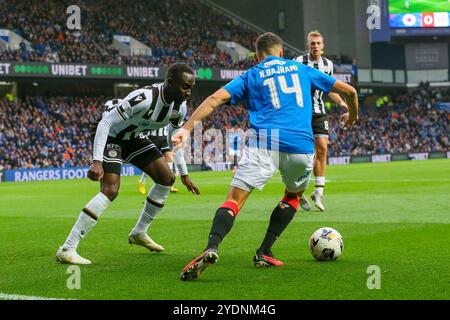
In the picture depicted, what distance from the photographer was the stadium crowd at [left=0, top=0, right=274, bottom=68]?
44.2 metres

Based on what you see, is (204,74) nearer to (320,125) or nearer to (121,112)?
(320,125)

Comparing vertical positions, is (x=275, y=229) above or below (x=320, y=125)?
below

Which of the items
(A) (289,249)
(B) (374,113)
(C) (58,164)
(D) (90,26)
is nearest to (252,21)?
(B) (374,113)

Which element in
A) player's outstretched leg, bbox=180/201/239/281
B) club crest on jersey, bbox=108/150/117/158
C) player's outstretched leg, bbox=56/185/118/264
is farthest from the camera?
club crest on jersey, bbox=108/150/117/158

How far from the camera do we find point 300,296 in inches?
226

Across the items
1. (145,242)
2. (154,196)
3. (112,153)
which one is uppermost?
(112,153)

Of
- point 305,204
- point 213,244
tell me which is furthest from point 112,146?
point 305,204

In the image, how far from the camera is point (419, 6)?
5672cm

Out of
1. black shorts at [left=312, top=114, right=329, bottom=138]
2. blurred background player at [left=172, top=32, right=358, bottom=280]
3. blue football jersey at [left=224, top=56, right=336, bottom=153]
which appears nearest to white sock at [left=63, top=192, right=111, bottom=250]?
blurred background player at [left=172, top=32, right=358, bottom=280]

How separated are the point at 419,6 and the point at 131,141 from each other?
51842 millimetres

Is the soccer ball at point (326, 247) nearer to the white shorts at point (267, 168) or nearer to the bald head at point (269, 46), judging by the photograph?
the white shorts at point (267, 168)

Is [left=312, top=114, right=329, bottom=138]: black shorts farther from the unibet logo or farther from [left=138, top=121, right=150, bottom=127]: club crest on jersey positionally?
the unibet logo
